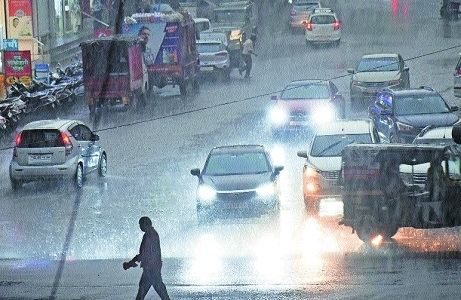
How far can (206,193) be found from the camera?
71.8 ft

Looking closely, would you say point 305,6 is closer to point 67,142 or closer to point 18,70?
point 18,70

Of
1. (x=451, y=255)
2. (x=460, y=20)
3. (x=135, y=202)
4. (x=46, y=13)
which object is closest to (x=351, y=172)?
(x=451, y=255)

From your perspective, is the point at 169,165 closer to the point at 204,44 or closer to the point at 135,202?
the point at 135,202

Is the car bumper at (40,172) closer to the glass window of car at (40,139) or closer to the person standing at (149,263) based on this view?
the glass window of car at (40,139)

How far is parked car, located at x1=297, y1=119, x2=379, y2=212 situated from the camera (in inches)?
870

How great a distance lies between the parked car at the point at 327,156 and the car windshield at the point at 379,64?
13.9 meters

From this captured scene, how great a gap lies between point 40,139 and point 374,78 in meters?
15.3

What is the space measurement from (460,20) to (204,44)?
78.9ft

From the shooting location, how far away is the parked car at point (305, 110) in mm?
32250

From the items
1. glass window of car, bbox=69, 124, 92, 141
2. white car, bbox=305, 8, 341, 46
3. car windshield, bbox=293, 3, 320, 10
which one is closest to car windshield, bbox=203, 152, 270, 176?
glass window of car, bbox=69, 124, 92, 141

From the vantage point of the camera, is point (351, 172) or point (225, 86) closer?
point (351, 172)

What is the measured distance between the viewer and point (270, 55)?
55.0 metres

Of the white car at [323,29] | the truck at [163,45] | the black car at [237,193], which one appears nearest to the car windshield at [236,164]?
the black car at [237,193]

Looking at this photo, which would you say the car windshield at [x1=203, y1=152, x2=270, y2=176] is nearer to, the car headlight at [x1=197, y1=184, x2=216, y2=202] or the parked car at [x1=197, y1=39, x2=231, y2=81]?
the car headlight at [x1=197, y1=184, x2=216, y2=202]
